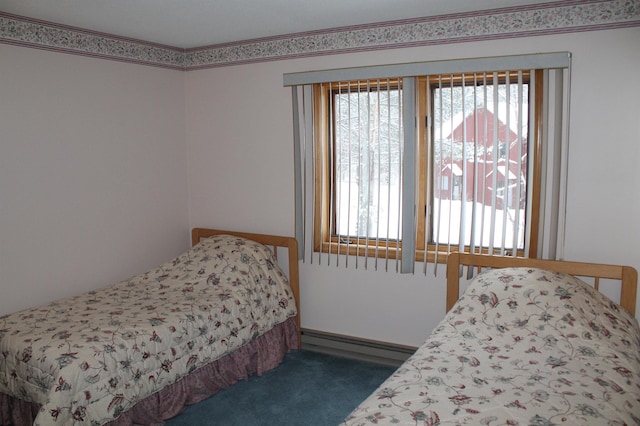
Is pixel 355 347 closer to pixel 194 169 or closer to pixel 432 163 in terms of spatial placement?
pixel 432 163

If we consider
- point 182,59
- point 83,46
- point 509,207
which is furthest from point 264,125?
point 509,207

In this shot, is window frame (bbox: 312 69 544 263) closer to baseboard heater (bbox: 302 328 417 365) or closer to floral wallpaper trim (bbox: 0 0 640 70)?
floral wallpaper trim (bbox: 0 0 640 70)

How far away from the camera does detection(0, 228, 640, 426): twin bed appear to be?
1982 millimetres

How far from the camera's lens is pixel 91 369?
2.46 m

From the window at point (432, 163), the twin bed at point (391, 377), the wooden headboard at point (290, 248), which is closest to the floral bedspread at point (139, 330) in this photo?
the twin bed at point (391, 377)

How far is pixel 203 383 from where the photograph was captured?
313 cm

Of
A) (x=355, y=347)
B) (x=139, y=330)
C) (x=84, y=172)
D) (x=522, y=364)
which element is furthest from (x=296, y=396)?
(x=84, y=172)

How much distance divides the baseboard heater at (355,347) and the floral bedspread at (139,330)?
1.09ft

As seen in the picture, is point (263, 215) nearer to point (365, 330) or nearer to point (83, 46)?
point (365, 330)

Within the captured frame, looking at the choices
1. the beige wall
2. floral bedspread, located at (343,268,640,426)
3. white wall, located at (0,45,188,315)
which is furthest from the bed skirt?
floral bedspread, located at (343,268,640,426)

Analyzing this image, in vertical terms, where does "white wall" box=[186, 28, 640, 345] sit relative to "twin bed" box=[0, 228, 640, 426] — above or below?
above

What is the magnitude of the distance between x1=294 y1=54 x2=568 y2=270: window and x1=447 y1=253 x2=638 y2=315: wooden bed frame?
0.28ft

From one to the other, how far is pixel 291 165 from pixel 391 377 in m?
2.07

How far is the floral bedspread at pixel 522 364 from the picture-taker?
74.2 inches
